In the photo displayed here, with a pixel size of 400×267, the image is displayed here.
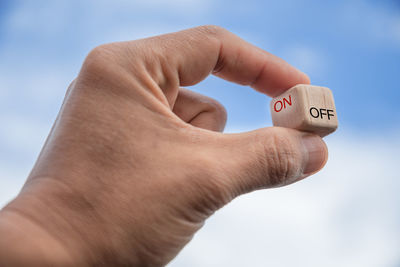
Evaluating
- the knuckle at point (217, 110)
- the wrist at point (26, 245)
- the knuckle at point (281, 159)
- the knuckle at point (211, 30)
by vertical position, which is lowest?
the wrist at point (26, 245)

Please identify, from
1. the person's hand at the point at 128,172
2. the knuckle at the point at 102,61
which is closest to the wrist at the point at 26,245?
the person's hand at the point at 128,172

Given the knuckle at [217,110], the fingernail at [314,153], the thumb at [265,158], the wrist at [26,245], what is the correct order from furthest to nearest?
the knuckle at [217,110] < the fingernail at [314,153] < the thumb at [265,158] < the wrist at [26,245]

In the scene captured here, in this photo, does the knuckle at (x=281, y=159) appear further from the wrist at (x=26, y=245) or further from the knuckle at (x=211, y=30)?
the wrist at (x=26, y=245)

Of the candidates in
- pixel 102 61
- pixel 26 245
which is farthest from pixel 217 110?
pixel 26 245

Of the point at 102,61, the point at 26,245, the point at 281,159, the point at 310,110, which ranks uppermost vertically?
the point at 102,61

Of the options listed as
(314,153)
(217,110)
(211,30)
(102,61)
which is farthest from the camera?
(217,110)

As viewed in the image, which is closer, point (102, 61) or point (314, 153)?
point (102, 61)

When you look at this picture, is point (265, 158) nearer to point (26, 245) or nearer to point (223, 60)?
Result: point (223, 60)

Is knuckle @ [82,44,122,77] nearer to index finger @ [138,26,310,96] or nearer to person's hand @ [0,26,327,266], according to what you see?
person's hand @ [0,26,327,266]
